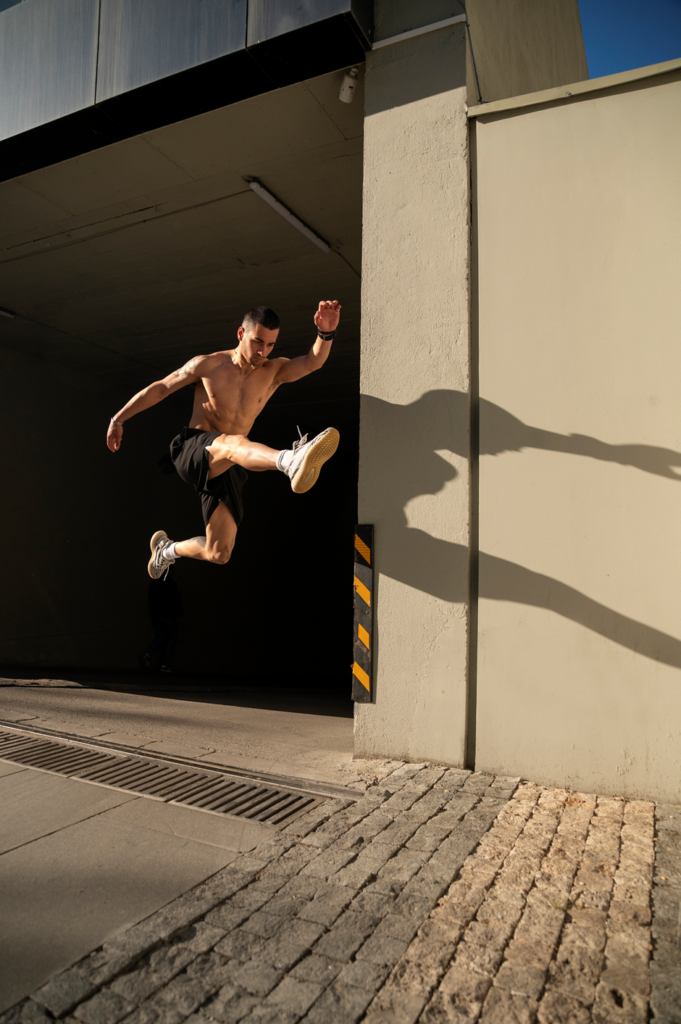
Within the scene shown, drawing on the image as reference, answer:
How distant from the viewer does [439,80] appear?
4672mm

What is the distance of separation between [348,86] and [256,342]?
2.32 meters

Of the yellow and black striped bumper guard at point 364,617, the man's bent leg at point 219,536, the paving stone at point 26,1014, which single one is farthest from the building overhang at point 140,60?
the paving stone at point 26,1014

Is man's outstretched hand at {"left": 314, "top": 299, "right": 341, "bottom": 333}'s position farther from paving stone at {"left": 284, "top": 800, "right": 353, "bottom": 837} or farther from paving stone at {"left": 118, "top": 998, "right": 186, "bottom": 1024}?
paving stone at {"left": 118, "top": 998, "right": 186, "bottom": 1024}

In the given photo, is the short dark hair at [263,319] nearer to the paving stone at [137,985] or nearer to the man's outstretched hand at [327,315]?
the man's outstretched hand at [327,315]

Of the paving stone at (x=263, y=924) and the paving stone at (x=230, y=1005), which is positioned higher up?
the paving stone at (x=230, y=1005)

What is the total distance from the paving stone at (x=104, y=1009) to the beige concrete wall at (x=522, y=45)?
5546 mm

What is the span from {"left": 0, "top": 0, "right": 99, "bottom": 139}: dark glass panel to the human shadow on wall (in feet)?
13.7

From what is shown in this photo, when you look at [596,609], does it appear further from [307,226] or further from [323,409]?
[323,409]

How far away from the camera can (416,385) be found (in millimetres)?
4484

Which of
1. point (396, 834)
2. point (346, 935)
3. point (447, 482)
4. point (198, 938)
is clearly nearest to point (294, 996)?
point (346, 935)

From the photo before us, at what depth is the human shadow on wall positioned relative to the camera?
3.87m

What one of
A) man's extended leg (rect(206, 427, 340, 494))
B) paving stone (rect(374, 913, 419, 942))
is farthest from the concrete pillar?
paving stone (rect(374, 913, 419, 942))

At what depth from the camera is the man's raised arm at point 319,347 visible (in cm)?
438

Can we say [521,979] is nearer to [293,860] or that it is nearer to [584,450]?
[293,860]
